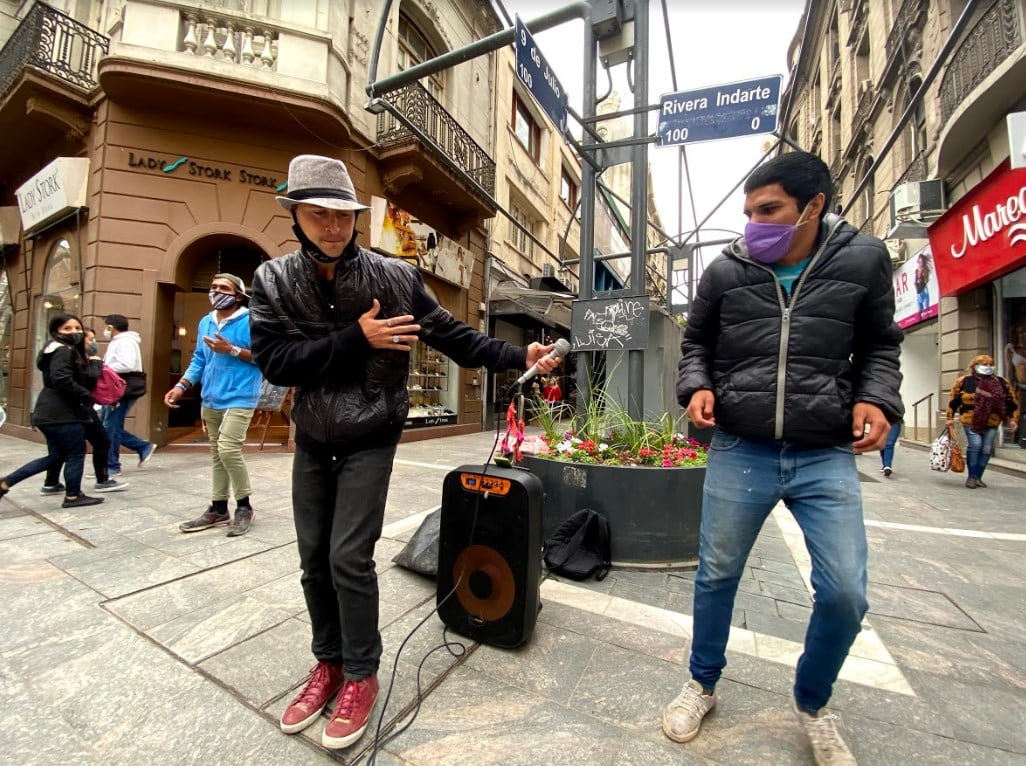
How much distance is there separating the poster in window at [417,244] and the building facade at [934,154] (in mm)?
6688

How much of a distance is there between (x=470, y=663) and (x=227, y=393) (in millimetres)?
2720

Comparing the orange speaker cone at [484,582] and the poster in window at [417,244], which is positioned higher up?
the poster in window at [417,244]

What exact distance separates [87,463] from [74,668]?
6.01 m

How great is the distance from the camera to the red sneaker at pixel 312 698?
165 centimetres

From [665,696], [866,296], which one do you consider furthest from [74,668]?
[866,296]

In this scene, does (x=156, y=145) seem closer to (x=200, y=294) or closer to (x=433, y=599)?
(x=200, y=294)

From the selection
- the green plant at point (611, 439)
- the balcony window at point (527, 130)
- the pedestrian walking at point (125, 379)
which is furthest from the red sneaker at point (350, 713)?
the balcony window at point (527, 130)

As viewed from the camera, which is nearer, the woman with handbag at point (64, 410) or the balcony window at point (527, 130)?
the woman with handbag at point (64, 410)

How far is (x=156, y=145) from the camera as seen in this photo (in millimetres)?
7625

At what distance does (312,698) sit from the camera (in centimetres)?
172

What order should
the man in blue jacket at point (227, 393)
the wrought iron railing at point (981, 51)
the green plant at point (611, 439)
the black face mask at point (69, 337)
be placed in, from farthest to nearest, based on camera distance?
1. the wrought iron railing at point (981, 51)
2. the black face mask at point (69, 337)
3. the man in blue jacket at point (227, 393)
4. the green plant at point (611, 439)

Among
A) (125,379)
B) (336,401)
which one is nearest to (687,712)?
(336,401)

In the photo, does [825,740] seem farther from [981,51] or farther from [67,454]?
[981,51]

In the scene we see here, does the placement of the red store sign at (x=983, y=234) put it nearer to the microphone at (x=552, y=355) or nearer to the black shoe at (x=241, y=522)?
the microphone at (x=552, y=355)
